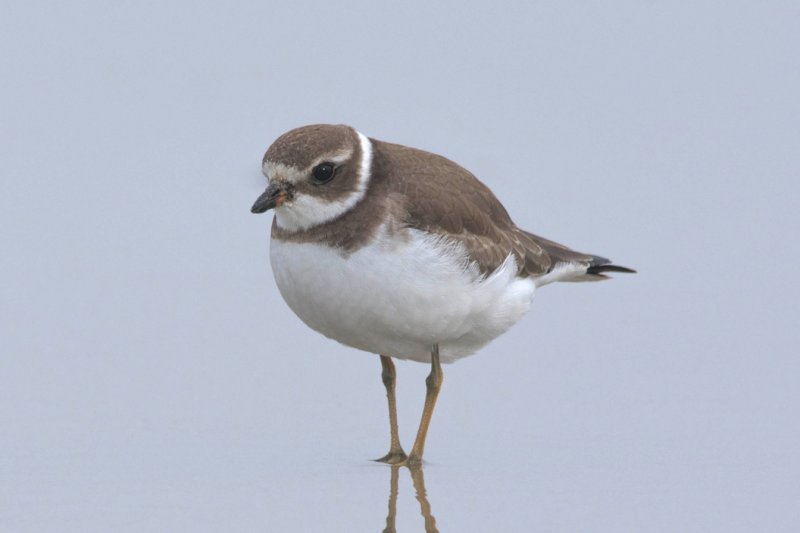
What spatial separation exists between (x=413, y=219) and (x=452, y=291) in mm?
603

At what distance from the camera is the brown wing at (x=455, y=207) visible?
11.2 m

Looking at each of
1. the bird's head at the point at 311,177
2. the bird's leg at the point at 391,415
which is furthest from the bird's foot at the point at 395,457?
the bird's head at the point at 311,177

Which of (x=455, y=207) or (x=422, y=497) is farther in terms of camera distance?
→ (x=455, y=207)

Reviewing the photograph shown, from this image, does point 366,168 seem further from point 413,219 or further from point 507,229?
point 507,229

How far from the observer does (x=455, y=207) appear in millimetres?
Answer: 11461

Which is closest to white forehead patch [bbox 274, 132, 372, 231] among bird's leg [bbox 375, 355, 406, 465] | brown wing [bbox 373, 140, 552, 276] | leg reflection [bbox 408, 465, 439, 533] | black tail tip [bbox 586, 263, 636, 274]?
brown wing [bbox 373, 140, 552, 276]

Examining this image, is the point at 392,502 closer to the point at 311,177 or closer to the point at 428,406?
the point at 428,406

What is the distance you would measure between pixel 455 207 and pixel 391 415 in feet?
6.14

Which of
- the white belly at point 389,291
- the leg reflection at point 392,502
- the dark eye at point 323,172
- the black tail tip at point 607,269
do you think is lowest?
the leg reflection at point 392,502

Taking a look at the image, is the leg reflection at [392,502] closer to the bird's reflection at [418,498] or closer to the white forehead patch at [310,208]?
the bird's reflection at [418,498]

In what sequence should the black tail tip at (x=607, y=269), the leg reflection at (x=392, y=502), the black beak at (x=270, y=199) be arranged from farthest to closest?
the black tail tip at (x=607, y=269) → the black beak at (x=270, y=199) → the leg reflection at (x=392, y=502)

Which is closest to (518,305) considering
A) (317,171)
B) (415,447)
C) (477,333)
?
(477,333)

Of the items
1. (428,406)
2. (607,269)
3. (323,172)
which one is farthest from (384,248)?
(607,269)

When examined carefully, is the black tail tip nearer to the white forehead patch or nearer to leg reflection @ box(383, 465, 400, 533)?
leg reflection @ box(383, 465, 400, 533)
